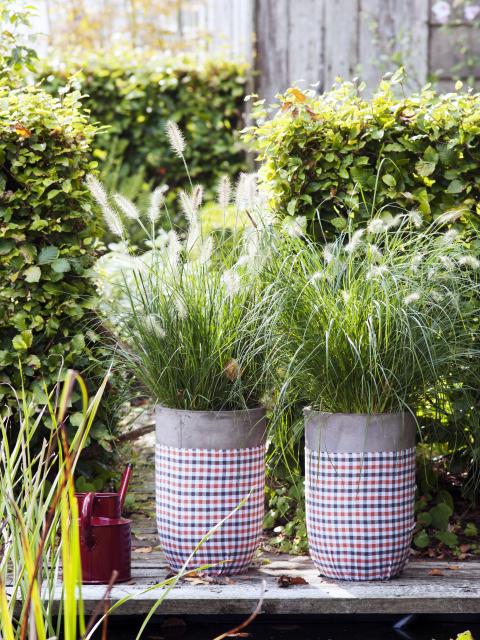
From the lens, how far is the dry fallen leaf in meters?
2.74

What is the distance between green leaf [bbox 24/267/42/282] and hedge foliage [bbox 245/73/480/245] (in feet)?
2.86

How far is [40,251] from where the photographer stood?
328cm

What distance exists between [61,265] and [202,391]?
0.76 metres

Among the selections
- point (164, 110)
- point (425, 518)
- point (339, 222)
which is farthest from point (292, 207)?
point (164, 110)

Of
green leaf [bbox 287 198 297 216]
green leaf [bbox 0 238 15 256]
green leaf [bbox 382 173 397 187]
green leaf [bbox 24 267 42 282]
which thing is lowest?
green leaf [bbox 24 267 42 282]

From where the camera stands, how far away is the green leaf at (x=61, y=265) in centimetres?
321

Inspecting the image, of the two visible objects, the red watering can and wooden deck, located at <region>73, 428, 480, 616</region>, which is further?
the red watering can

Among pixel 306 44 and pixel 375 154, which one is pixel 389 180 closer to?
pixel 375 154

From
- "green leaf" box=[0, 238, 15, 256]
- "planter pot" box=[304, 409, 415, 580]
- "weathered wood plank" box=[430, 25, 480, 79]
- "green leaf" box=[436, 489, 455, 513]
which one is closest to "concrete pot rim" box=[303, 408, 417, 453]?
"planter pot" box=[304, 409, 415, 580]

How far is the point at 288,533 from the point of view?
126 inches

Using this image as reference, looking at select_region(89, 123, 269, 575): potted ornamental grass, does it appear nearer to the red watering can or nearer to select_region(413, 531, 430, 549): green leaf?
the red watering can

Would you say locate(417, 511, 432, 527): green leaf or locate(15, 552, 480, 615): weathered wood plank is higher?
locate(417, 511, 432, 527): green leaf

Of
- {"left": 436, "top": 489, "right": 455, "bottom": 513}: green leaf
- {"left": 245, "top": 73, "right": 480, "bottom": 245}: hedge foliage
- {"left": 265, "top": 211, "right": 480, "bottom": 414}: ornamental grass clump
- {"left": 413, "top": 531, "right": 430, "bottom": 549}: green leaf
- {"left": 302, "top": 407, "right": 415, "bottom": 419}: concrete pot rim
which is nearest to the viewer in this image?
{"left": 265, "top": 211, "right": 480, "bottom": 414}: ornamental grass clump

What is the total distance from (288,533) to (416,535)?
442mm
